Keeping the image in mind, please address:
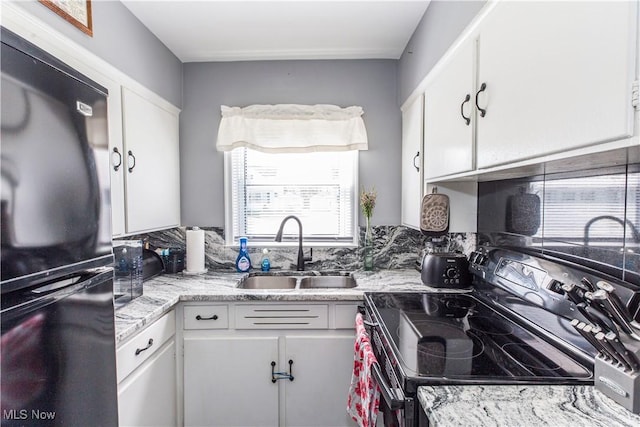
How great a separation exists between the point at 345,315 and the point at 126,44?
1873mm

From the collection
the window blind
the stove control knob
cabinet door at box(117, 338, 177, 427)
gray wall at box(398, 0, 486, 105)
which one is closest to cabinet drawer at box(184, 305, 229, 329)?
cabinet door at box(117, 338, 177, 427)

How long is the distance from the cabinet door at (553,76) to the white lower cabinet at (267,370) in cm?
126

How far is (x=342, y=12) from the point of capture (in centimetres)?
193

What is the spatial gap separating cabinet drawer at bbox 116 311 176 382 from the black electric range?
1022 mm

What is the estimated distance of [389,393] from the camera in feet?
3.46

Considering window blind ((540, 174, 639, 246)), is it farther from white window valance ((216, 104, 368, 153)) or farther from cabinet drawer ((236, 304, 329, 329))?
white window valance ((216, 104, 368, 153))

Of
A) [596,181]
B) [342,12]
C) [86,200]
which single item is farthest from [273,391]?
[342,12]

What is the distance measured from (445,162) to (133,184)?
159 cm

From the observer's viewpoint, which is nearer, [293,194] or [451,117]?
[451,117]

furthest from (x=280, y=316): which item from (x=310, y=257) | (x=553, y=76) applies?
(x=553, y=76)

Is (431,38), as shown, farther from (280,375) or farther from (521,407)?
(280,375)

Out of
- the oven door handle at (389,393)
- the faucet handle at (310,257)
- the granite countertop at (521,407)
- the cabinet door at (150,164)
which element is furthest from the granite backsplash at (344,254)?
the granite countertop at (521,407)

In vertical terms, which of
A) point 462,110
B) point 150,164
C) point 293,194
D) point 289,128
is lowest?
point 293,194

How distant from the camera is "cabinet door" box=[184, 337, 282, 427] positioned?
76.8 inches
